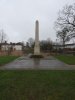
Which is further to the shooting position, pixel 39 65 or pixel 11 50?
pixel 11 50

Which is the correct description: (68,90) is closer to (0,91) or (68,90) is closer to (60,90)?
(60,90)

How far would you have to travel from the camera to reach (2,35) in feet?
276

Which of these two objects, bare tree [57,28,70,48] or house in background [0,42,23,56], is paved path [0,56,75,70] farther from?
house in background [0,42,23,56]

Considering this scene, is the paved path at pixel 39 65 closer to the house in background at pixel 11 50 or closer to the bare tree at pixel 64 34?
the bare tree at pixel 64 34

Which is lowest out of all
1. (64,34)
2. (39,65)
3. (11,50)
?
(11,50)

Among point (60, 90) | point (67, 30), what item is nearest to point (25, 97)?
point (60, 90)

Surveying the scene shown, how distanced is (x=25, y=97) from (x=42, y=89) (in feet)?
4.85

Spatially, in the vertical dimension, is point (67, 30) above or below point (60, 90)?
above

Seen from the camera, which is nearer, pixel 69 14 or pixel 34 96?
pixel 34 96

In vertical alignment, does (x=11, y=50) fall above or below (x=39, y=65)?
below

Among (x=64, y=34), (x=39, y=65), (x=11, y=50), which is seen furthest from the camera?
(x=11, y=50)

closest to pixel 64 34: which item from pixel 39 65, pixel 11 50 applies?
pixel 39 65

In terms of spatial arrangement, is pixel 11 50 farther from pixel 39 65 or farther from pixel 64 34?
pixel 39 65

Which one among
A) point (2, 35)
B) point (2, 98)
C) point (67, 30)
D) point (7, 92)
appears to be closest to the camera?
point (2, 98)
